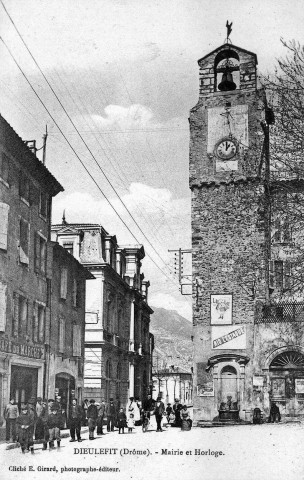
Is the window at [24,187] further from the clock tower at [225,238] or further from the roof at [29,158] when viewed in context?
the clock tower at [225,238]

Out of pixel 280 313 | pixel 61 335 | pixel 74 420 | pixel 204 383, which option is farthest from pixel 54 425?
pixel 280 313

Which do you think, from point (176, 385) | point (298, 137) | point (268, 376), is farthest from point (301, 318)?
point (176, 385)

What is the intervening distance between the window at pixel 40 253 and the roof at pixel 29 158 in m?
1.60

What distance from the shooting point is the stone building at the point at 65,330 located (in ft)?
70.1

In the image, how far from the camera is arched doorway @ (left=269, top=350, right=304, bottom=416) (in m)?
29.0

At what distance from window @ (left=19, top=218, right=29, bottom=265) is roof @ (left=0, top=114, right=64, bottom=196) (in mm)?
1164

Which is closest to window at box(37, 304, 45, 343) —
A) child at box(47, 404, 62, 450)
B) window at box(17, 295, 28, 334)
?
window at box(17, 295, 28, 334)

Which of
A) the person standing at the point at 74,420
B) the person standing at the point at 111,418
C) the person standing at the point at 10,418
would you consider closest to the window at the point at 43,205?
the person standing at the point at 74,420

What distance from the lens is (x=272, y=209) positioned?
716 inches

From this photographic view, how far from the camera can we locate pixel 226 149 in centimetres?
3080

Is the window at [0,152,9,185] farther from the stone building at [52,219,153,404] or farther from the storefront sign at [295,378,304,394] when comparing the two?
the storefront sign at [295,378,304,394]

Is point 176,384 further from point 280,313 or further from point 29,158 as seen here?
point 29,158

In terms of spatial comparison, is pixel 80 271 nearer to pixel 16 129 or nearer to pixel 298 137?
pixel 16 129

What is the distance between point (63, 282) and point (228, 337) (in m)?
10.4
